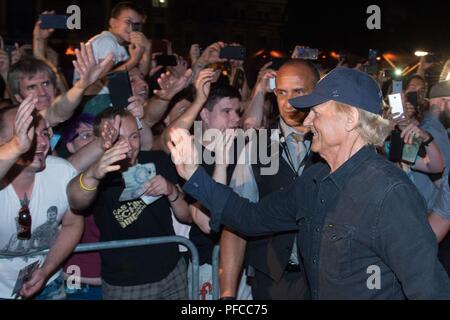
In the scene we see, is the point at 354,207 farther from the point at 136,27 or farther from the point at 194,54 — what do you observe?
the point at 194,54

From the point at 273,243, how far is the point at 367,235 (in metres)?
1.36

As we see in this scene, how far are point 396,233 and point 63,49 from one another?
29.6 feet

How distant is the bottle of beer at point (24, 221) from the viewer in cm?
347

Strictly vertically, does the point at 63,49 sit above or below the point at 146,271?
above

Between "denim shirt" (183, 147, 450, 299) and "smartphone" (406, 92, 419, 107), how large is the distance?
3.91m

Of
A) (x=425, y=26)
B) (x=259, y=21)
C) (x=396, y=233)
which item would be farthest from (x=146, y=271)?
(x=259, y=21)

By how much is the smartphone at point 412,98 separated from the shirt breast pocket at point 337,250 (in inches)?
168

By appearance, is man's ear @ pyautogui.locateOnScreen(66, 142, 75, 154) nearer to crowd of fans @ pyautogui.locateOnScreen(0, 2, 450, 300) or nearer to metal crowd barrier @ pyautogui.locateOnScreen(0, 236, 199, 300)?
crowd of fans @ pyautogui.locateOnScreen(0, 2, 450, 300)

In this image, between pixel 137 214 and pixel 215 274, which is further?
pixel 215 274

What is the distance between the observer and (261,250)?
3.85 metres

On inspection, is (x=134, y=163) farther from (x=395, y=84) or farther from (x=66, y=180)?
(x=395, y=84)

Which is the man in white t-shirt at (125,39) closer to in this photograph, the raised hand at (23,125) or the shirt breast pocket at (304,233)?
the raised hand at (23,125)

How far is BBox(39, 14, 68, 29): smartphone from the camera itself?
5.11 metres

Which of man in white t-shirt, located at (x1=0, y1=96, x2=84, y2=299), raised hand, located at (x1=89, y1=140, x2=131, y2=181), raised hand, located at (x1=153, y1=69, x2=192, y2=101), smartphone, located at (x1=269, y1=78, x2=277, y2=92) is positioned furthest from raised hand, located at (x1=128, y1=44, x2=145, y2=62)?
raised hand, located at (x1=89, y1=140, x2=131, y2=181)
